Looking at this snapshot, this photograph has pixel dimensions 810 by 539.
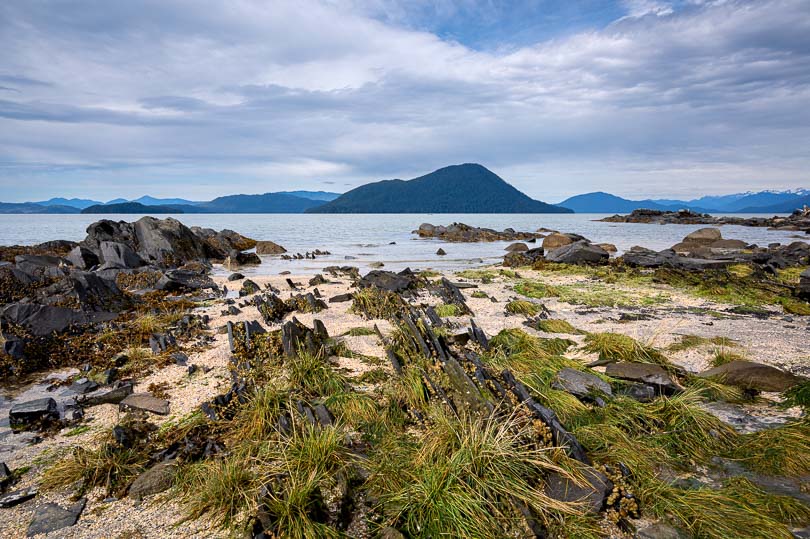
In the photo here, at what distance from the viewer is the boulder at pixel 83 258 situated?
2311 centimetres

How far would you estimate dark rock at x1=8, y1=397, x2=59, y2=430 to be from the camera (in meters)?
6.09

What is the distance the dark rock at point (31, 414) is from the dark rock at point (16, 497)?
183 centimetres

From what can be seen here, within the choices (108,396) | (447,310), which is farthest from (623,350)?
(108,396)

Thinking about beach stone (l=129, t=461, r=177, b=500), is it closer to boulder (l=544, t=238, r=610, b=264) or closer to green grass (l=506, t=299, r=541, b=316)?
green grass (l=506, t=299, r=541, b=316)

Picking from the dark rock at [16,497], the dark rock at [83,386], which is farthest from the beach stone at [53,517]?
the dark rock at [83,386]

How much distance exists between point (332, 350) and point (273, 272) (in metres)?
17.1

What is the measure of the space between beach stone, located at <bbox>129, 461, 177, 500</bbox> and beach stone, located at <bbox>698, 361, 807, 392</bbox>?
8.20 m

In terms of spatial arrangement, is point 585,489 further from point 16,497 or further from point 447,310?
point 447,310

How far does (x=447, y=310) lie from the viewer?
12.6 metres

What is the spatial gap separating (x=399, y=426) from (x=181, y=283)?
14.5 metres

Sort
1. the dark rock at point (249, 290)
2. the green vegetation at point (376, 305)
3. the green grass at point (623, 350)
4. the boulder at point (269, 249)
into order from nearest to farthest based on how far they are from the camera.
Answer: the green grass at point (623, 350), the green vegetation at point (376, 305), the dark rock at point (249, 290), the boulder at point (269, 249)

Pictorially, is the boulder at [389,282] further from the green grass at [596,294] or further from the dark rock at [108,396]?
the dark rock at [108,396]

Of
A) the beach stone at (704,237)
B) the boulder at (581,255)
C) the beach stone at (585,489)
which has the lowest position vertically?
the beach stone at (585,489)

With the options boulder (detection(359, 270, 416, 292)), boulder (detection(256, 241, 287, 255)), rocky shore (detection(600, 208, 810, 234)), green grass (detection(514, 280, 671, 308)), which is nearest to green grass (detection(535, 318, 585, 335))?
green grass (detection(514, 280, 671, 308))
